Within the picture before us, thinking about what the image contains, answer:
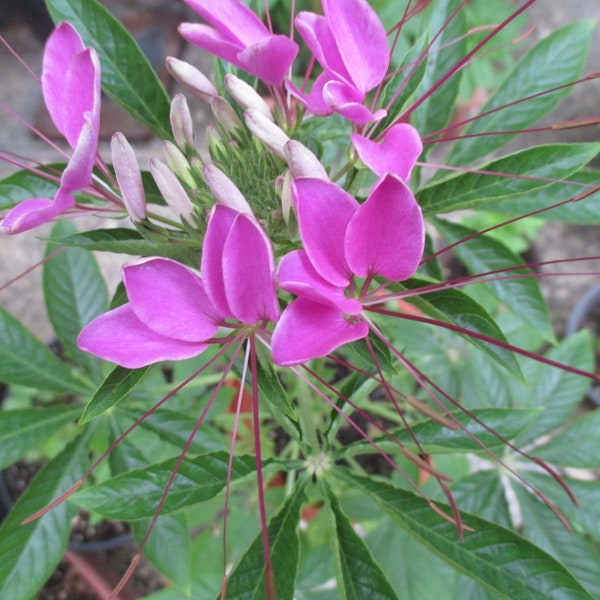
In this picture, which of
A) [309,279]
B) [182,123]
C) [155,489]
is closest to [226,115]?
[182,123]

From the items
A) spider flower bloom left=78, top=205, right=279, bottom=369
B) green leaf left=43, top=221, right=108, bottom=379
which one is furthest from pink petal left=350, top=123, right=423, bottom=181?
green leaf left=43, top=221, right=108, bottom=379

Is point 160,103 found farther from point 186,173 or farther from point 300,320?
point 300,320

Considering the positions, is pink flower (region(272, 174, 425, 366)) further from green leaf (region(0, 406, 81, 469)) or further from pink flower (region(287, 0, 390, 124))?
green leaf (region(0, 406, 81, 469))

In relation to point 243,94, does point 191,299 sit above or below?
below

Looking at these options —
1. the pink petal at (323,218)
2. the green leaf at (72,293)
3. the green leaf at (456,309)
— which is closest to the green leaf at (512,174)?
the green leaf at (456,309)

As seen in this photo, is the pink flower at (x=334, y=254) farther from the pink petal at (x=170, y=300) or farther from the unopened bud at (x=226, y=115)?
the unopened bud at (x=226, y=115)

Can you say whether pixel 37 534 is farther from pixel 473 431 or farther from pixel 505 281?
pixel 505 281
